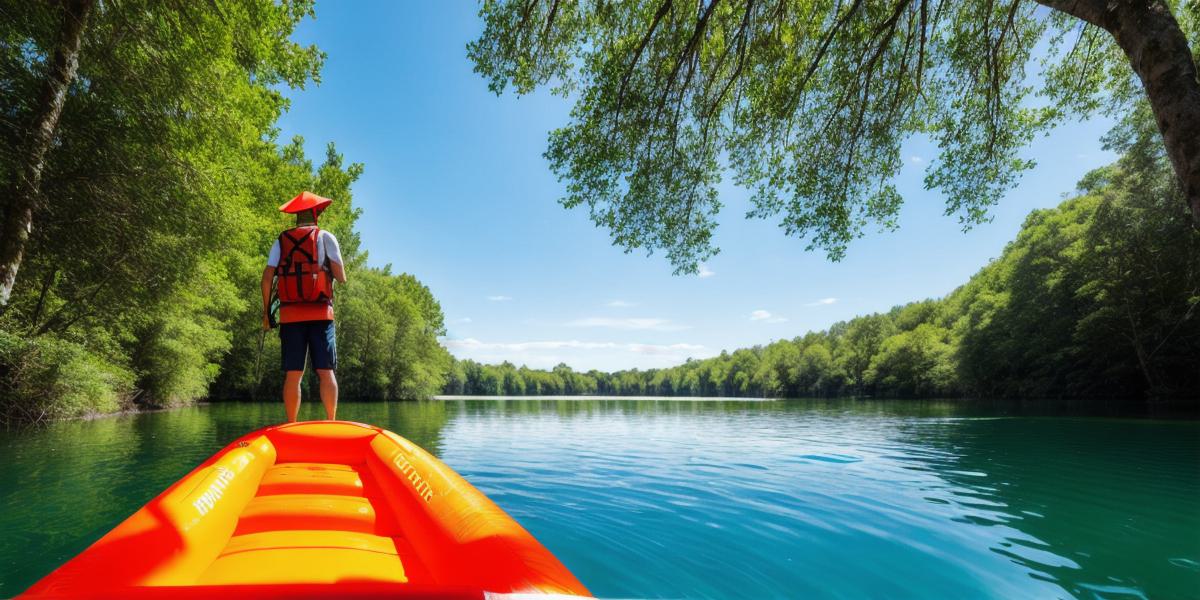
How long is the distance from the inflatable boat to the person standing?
127 cm

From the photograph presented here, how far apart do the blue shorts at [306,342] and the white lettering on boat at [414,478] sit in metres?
2.12

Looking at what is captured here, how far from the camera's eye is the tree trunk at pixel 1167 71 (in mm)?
3516

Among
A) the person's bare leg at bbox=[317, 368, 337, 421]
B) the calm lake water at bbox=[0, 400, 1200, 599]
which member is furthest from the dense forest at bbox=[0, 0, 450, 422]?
the person's bare leg at bbox=[317, 368, 337, 421]

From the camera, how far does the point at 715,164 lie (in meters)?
8.73

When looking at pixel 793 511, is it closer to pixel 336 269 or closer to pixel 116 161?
pixel 336 269

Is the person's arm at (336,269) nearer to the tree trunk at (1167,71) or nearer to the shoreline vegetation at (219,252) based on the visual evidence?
the shoreline vegetation at (219,252)

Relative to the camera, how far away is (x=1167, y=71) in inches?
146

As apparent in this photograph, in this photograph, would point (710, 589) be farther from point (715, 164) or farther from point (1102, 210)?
point (1102, 210)

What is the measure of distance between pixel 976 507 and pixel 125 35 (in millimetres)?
13494

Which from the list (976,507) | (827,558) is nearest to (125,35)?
(827,558)

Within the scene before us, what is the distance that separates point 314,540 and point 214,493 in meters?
0.52

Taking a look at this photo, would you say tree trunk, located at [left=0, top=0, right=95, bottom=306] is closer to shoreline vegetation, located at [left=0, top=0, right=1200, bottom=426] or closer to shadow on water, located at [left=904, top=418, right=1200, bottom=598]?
shoreline vegetation, located at [left=0, top=0, right=1200, bottom=426]

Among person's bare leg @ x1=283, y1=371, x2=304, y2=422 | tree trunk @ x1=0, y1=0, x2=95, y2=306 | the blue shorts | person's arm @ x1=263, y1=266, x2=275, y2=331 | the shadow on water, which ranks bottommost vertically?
the shadow on water

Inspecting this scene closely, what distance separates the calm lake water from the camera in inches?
129
